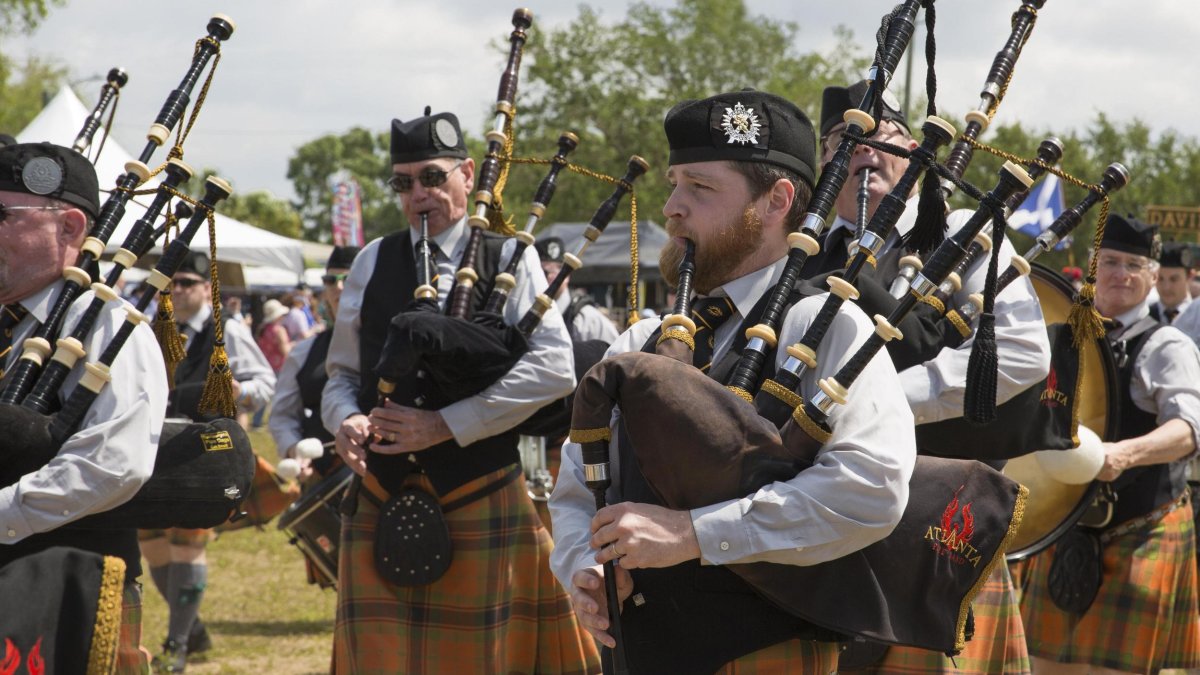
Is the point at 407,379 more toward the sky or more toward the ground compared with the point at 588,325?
more toward the ground

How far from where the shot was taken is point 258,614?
6.60 meters

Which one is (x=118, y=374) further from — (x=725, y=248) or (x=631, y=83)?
(x=631, y=83)

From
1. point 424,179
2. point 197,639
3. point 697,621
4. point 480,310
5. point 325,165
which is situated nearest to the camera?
point 697,621

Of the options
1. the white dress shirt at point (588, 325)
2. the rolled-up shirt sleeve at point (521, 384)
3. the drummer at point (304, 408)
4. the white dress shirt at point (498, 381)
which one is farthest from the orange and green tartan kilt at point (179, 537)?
the rolled-up shirt sleeve at point (521, 384)

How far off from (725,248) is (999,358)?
0.96m

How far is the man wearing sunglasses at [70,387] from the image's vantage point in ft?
8.33

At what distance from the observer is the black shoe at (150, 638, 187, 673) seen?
5.41m

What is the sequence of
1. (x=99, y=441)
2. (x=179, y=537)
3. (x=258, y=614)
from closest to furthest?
(x=99, y=441) < (x=179, y=537) < (x=258, y=614)

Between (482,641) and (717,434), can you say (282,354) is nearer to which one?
(482,641)

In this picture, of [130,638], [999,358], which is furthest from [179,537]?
[999,358]

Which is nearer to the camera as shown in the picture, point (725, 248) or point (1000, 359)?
point (725, 248)

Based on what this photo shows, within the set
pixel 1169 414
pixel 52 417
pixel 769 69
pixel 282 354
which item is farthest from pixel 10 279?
pixel 769 69

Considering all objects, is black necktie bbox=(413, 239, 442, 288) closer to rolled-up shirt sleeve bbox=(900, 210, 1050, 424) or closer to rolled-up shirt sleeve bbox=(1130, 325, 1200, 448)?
rolled-up shirt sleeve bbox=(900, 210, 1050, 424)

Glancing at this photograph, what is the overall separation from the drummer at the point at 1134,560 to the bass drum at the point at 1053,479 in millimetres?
407
